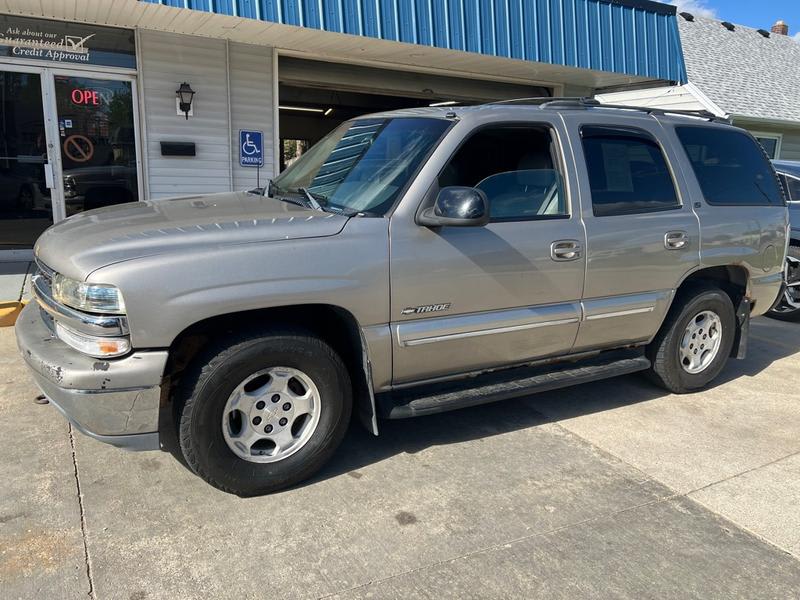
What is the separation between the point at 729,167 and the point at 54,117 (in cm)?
777

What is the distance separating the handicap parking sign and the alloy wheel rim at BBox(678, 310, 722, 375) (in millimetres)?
6716

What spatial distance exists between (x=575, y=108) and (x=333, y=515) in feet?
9.74

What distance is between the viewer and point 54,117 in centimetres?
806

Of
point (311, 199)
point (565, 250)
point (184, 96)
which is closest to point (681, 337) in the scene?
point (565, 250)

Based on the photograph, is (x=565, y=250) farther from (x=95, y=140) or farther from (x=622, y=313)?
(x=95, y=140)

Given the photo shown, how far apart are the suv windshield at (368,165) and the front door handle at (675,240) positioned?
1779mm

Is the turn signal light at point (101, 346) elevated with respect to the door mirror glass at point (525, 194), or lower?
lower

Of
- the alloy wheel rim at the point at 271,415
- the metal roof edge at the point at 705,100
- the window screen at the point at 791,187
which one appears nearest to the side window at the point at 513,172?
the alloy wheel rim at the point at 271,415

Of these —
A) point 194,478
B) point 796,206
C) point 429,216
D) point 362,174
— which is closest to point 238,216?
point 362,174

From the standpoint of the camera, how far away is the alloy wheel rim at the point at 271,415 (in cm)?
317

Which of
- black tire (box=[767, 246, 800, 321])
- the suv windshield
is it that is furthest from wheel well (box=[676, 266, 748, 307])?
black tire (box=[767, 246, 800, 321])

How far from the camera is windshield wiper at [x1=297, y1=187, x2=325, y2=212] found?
3550mm

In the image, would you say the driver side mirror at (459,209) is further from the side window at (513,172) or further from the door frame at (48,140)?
the door frame at (48,140)

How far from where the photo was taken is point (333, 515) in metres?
3.13
